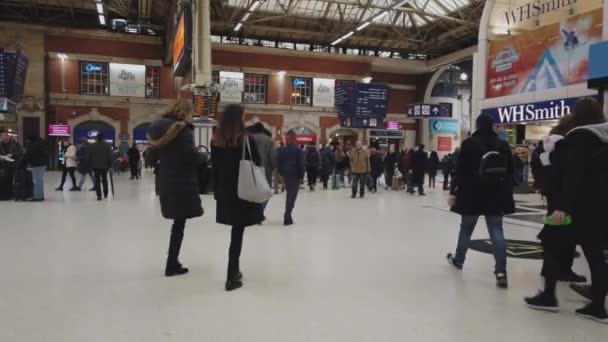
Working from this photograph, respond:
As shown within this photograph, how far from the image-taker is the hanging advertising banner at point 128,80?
909 inches

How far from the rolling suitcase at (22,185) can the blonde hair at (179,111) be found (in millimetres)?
6769

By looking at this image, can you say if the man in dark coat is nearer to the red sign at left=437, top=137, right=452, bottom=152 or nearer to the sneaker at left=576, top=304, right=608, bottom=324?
the sneaker at left=576, top=304, right=608, bottom=324

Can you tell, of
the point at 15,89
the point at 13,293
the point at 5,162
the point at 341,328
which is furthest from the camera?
the point at 15,89

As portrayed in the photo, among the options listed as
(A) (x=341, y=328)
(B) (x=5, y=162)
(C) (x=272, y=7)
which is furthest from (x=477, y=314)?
(C) (x=272, y=7)

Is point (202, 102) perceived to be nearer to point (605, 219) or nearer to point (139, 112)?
point (605, 219)

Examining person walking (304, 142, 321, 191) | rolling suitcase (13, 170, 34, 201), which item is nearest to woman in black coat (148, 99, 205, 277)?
rolling suitcase (13, 170, 34, 201)

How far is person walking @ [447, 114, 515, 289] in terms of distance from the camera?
3.51 meters

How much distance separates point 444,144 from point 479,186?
89.0 feet

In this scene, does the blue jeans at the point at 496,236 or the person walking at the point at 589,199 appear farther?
the blue jeans at the point at 496,236

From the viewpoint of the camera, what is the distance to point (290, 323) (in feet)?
8.95

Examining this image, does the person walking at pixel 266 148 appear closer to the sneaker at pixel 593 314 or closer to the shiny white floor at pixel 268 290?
the shiny white floor at pixel 268 290

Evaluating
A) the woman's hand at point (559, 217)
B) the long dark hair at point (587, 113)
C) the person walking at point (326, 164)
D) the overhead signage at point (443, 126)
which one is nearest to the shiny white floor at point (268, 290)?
the woman's hand at point (559, 217)

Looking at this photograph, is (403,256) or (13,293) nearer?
(13,293)

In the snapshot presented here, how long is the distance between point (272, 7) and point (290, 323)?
22.4 metres
